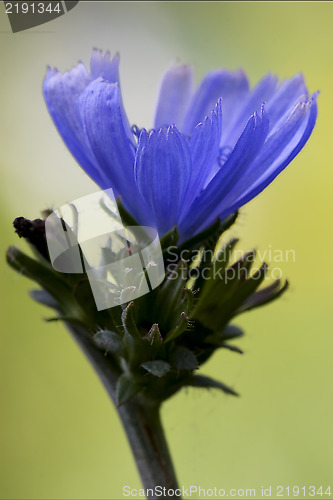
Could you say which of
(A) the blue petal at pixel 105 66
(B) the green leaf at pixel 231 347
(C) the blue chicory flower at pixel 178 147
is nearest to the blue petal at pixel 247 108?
(C) the blue chicory flower at pixel 178 147

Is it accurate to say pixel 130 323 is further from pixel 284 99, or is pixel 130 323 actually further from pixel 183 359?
pixel 284 99

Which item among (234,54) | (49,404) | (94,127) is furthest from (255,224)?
(94,127)

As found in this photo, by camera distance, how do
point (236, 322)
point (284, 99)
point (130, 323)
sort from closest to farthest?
point (130, 323) → point (284, 99) → point (236, 322)

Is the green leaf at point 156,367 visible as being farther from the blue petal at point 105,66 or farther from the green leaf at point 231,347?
the blue petal at point 105,66

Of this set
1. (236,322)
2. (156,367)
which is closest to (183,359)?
(156,367)

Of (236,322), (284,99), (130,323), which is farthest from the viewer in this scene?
(236,322)

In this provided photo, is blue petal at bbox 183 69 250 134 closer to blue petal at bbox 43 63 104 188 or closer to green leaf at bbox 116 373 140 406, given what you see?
blue petal at bbox 43 63 104 188

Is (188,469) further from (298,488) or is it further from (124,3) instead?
(124,3)
